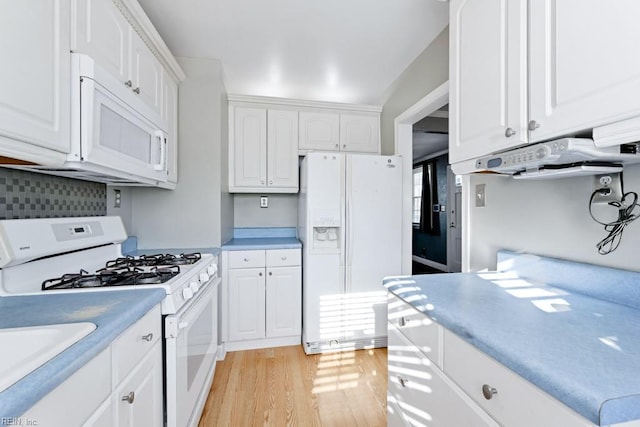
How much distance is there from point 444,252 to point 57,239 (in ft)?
19.0

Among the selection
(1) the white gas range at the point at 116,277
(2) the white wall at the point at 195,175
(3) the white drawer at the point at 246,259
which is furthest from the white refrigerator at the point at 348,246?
(1) the white gas range at the point at 116,277

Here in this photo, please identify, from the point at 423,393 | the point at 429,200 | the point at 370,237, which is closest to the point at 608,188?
the point at 423,393

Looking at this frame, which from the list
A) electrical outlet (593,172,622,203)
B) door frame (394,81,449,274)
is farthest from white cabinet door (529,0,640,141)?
door frame (394,81,449,274)

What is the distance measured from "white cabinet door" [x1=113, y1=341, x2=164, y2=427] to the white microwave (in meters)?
0.87

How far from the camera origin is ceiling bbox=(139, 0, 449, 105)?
182 cm

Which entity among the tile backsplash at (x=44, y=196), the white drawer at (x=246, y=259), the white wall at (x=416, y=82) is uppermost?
the white wall at (x=416, y=82)

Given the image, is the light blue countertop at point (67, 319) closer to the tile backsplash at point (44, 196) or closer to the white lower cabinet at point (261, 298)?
the tile backsplash at point (44, 196)

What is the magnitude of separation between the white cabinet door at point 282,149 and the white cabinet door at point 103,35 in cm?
141

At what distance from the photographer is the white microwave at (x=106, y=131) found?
1.17 metres

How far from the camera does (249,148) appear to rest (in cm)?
282

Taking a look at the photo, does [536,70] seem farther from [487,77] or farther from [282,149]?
[282,149]

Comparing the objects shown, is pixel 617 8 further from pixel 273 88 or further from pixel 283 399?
pixel 273 88

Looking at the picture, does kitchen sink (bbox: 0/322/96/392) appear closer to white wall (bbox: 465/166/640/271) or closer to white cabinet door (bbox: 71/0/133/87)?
white cabinet door (bbox: 71/0/133/87)

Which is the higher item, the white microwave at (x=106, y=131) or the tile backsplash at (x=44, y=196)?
the white microwave at (x=106, y=131)
